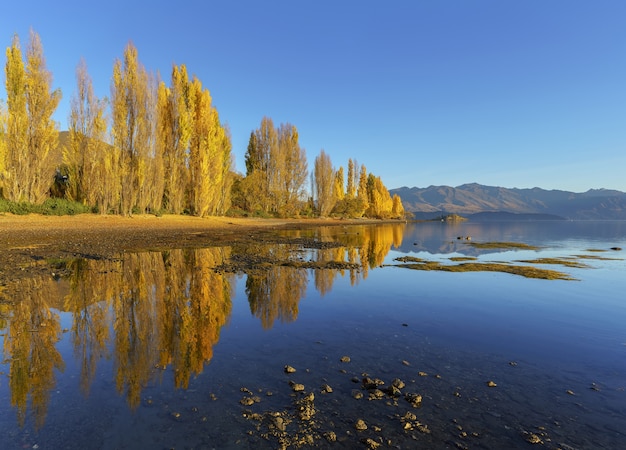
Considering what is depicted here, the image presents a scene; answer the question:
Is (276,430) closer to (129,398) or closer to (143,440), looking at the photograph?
(143,440)

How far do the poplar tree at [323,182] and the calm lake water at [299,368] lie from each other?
7036 cm

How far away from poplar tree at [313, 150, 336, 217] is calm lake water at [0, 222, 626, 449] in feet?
231

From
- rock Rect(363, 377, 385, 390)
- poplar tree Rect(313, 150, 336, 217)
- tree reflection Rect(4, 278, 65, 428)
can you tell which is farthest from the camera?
poplar tree Rect(313, 150, 336, 217)

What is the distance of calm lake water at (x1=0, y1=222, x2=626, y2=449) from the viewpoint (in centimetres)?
368

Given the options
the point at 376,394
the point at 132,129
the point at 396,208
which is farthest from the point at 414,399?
the point at 396,208

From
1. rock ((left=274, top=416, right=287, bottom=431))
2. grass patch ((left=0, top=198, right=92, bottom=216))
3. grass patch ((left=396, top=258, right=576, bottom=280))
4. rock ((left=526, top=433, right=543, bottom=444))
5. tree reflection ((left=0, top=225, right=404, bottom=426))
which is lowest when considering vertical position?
grass patch ((left=396, top=258, right=576, bottom=280))

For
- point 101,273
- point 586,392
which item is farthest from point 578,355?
point 101,273

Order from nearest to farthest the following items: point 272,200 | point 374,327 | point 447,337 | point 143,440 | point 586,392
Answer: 1. point 143,440
2. point 586,392
3. point 447,337
4. point 374,327
5. point 272,200

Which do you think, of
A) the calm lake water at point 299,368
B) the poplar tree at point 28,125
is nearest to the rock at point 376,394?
the calm lake water at point 299,368

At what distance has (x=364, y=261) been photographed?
747 inches

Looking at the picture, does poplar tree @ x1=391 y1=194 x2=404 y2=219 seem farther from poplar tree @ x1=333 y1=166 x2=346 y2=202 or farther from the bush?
the bush

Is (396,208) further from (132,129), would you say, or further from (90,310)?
(90,310)

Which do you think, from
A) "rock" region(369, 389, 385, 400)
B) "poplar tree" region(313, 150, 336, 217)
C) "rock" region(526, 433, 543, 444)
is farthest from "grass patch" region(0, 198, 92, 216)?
"poplar tree" region(313, 150, 336, 217)

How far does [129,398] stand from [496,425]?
16.1 feet
